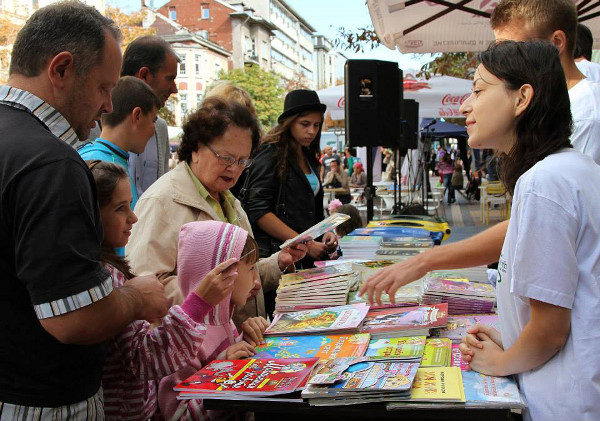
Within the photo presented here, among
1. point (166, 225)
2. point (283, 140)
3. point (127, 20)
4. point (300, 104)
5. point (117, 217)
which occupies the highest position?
point (127, 20)

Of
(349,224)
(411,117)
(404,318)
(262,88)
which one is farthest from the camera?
(262,88)

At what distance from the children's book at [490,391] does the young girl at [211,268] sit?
740 millimetres

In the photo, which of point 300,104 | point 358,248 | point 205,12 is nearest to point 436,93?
point 300,104

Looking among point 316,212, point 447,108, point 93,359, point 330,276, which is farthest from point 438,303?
point 447,108

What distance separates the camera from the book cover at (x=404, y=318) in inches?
82.7

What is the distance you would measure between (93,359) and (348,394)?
0.66 m

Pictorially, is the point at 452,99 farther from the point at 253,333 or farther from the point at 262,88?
the point at 262,88

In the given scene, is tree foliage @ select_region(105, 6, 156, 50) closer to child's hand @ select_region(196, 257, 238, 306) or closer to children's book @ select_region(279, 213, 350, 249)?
children's book @ select_region(279, 213, 350, 249)

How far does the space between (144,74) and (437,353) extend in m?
2.81

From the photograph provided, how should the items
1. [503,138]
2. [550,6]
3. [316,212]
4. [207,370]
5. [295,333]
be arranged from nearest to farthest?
[503,138] → [207,370] → [295,333] → [550,6] → [316,212]

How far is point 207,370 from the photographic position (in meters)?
1.80

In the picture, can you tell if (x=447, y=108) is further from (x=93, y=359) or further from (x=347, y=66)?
(x=93, y=359)

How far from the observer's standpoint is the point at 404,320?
2188mm

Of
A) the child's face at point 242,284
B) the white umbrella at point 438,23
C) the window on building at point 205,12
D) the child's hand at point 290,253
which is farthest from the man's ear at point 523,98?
the window on building at point 205,12
